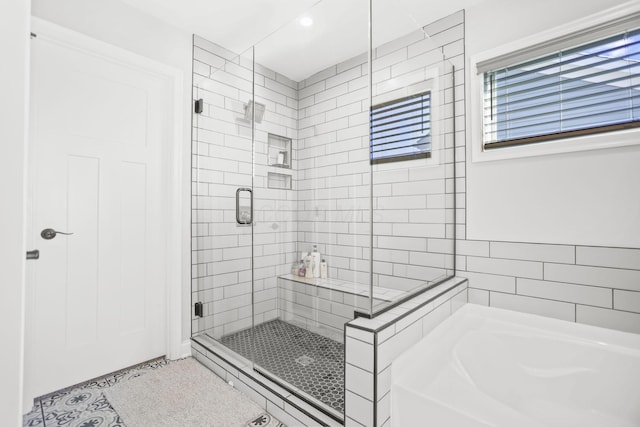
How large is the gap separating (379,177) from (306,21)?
3.56 feet

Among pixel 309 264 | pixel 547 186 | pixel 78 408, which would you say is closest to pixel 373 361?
pixel 309 264

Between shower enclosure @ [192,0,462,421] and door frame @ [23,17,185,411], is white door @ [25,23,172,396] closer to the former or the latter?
door frame @ [23,17,185,411]

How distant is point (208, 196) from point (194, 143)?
1.43ft

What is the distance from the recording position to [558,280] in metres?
1.73

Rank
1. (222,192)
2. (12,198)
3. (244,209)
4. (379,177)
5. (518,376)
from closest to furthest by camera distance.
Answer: (12,198), (518,376), (379,177), (244,209), (222,192)

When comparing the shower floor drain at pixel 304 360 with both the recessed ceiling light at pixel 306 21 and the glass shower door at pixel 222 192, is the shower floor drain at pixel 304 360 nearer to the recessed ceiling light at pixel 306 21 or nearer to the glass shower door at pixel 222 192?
the glass shower door at pixel 222 192

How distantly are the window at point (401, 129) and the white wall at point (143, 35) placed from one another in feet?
4.90

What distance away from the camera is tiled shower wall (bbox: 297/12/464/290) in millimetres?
1652

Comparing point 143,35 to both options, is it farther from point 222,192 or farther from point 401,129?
point 401,129

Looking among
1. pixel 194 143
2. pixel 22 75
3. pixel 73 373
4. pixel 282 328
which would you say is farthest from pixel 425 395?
pixel 194 143

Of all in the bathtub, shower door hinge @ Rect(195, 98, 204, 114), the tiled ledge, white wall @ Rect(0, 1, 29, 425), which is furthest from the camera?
shower door hinge @ Rect(195, 98, 204, 114)

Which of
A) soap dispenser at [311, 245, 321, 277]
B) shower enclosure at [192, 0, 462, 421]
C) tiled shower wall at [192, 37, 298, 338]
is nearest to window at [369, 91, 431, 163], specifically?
shower enclosure at [192, 0, 462, 421]

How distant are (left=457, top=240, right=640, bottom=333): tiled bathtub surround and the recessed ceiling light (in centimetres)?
172

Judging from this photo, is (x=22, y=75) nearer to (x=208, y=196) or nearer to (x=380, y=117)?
(x=380, y=117)
